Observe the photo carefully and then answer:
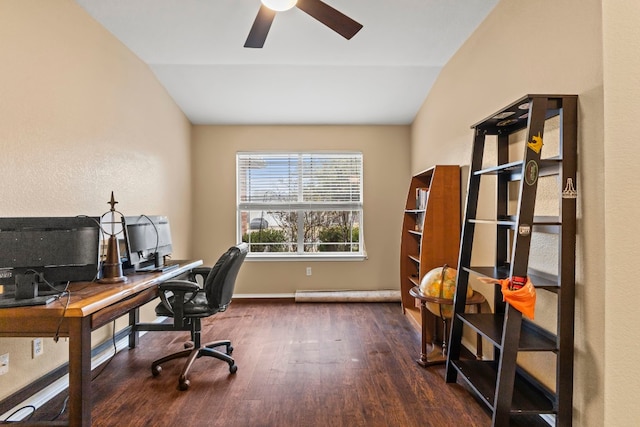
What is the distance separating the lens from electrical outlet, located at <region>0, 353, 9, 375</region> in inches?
75.0

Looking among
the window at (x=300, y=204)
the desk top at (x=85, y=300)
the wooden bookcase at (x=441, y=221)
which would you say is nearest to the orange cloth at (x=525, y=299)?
the wooden bookcase at (x=441, y=221)

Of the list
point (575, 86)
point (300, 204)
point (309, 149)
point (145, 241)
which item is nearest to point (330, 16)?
point (575, 86)

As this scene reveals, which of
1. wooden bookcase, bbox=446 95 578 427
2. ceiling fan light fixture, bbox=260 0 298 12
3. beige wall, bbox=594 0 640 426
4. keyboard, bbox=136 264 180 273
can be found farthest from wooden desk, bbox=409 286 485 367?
ceiling fan light fixture, bbox=260 0 298 12

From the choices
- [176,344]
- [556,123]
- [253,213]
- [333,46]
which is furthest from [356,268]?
[556,123]

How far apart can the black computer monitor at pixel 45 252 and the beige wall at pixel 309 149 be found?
273cm

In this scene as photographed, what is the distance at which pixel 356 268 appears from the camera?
464 cm

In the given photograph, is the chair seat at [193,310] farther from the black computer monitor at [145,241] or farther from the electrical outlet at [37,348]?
the electrical outlet at [37,348]

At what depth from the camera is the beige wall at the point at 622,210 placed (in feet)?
1.98

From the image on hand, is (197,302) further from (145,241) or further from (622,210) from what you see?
(622,210)

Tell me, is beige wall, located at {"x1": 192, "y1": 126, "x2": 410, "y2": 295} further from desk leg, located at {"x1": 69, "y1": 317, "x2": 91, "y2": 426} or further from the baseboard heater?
desk leg, located at {"x1": 69, "y1": 317, "x2": 91, "y2": 426}

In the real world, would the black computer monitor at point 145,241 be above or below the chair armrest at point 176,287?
above

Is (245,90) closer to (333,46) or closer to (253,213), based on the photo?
(333,46)

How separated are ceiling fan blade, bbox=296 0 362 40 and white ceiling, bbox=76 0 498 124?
1.52 ft

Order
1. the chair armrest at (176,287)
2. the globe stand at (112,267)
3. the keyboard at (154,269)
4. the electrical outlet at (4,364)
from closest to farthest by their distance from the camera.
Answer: the electrical outlet at (4,364)
the globe stand at (112,267)
the chair armrest at (176,287)
the keyboard at (154,269)
